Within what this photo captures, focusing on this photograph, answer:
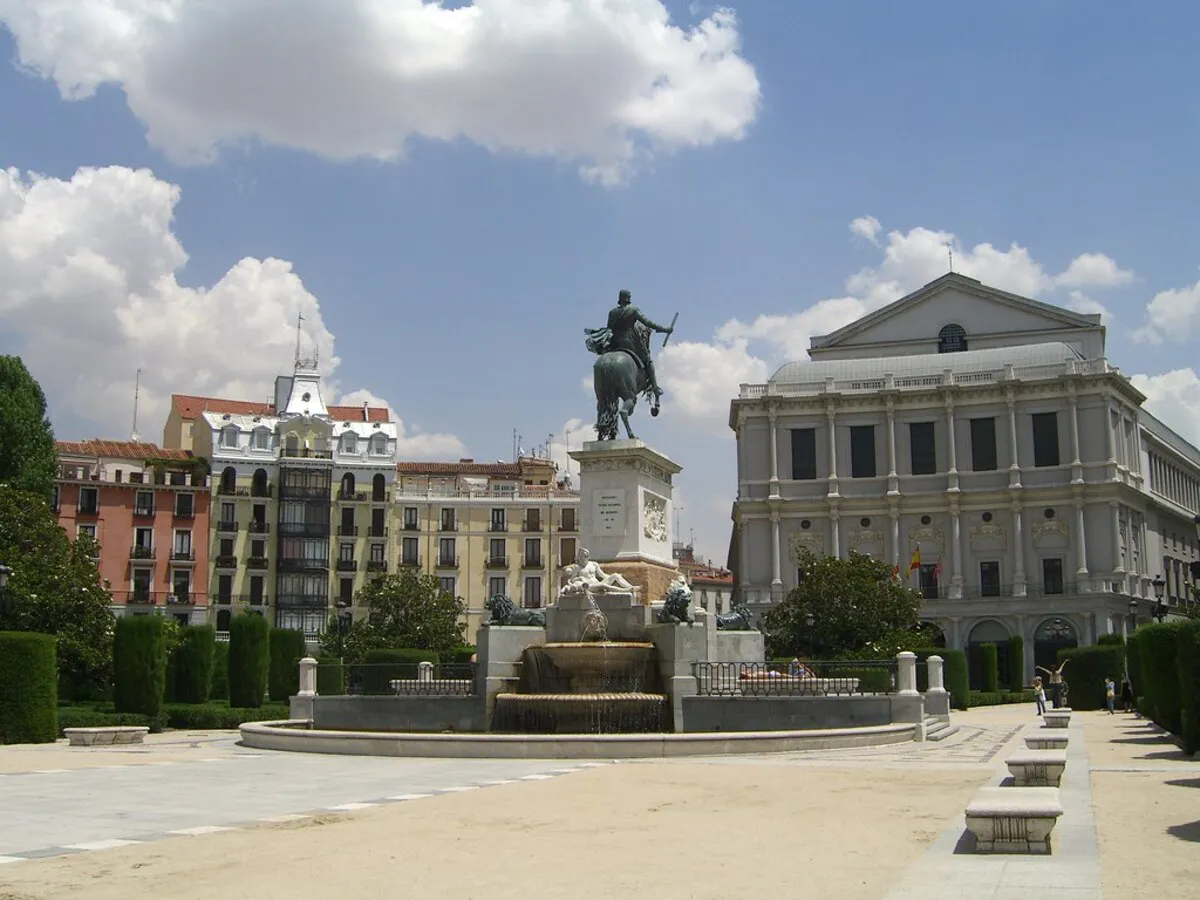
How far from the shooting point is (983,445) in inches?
3433

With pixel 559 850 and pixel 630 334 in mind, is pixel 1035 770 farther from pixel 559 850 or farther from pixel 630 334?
pixel 630 334

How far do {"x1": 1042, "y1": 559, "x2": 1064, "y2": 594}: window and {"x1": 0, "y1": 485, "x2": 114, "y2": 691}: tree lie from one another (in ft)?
190

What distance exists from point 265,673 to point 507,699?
2357 centimetres

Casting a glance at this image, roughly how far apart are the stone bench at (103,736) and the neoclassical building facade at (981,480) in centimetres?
5805

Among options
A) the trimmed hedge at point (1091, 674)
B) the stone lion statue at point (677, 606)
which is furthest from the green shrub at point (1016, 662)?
the stone lion statue at point (677, 606)

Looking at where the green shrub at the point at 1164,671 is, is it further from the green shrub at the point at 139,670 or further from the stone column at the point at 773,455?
the stone column at the point at 773,455

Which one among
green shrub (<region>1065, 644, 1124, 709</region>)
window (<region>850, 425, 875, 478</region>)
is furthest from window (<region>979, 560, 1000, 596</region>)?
green shrub (<region>1065, 644, 1124, 709</region>)

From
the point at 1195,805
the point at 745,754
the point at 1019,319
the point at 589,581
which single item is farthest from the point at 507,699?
the point at 1019,319

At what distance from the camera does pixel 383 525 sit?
89625mm

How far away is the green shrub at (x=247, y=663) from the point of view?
45500 mm

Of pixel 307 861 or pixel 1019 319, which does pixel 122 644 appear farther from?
pixel 1019 319

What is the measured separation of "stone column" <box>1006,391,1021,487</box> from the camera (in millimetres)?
85125

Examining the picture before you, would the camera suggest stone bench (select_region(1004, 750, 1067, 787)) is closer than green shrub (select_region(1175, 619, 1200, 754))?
Yes

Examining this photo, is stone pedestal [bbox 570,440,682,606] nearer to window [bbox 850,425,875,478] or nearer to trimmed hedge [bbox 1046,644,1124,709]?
trimmed hedge [bbox 1046,644,1124,709]
